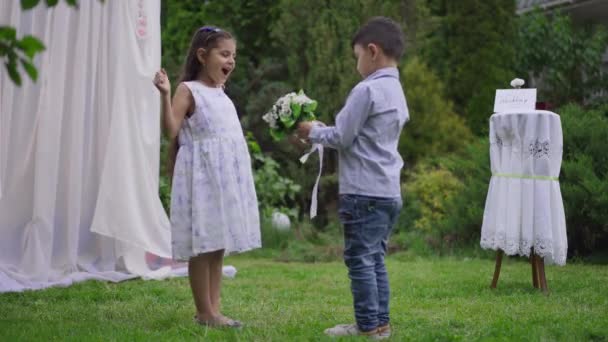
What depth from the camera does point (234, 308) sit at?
16.5 feet

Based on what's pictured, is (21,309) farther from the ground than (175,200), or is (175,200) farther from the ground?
(175,200)

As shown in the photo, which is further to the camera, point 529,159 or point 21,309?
point 529,159

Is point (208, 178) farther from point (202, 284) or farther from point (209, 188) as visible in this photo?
point (202, 284)

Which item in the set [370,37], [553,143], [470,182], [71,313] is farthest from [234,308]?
[470,182]

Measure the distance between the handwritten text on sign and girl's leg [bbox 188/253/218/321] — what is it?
2548 millimetres

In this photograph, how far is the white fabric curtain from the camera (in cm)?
627

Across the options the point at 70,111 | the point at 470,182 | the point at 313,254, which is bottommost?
the point at 313,254

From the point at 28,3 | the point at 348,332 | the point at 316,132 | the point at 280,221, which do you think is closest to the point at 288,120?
the point at 316,132

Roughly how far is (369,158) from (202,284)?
108 cm

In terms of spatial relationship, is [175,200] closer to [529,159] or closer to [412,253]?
[529,159]

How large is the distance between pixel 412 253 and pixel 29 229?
3.76 metres

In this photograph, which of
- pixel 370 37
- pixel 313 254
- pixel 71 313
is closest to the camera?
pixel 370 37

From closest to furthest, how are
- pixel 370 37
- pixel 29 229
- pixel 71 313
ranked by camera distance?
pixel 370 37
pixel 71 313
pixel 29 229

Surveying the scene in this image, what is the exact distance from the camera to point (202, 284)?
4285mm
